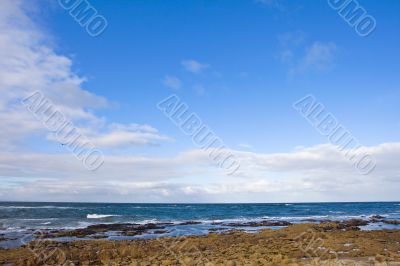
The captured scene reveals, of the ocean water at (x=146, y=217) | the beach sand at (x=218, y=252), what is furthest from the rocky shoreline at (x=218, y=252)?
the ocean water at (x=146, y=217)

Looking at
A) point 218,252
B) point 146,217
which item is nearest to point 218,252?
point 218,252

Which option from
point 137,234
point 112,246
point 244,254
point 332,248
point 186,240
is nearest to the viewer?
point 244,254

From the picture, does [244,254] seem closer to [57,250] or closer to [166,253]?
[166,253]

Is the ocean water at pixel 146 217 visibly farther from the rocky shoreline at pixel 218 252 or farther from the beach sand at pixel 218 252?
the rocky shoreline at pixel 218 252

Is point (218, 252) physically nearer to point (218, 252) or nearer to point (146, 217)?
point (218, 252)

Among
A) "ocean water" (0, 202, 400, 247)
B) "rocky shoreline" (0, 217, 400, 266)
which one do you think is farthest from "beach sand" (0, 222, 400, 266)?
"ocean water" (0, 202, 400, 247)

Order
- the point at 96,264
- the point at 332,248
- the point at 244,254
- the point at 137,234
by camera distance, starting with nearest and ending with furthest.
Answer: the point at 96,264, the point at 244,254, the point at 332,248, the point at 137,234

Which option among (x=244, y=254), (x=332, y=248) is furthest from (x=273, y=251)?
(x=332, y=248)

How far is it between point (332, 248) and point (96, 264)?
14.7 meters

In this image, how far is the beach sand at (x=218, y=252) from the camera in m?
18.5

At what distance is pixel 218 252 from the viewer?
73.7ft

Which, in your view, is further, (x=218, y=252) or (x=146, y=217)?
(x=146, y=217)

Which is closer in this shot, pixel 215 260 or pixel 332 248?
pixel 215 260

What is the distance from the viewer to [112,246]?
26047mm
